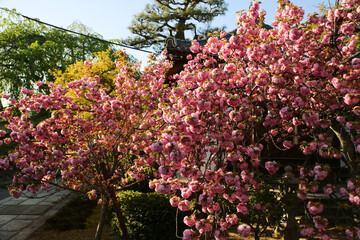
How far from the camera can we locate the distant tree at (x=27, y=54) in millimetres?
17859

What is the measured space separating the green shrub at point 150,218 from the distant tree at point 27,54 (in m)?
17.2

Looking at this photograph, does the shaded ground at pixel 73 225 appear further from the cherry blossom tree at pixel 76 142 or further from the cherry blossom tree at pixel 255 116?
the cherry blossom tree at pixel 255 116

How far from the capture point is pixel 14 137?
13.1 feet

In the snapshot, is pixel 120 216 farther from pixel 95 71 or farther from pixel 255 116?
pixel 95 71

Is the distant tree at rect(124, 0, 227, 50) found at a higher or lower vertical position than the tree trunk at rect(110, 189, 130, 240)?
higher

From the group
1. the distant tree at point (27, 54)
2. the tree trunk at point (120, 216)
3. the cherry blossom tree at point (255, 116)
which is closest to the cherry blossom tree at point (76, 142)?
the tree trunk at point (120, 216)

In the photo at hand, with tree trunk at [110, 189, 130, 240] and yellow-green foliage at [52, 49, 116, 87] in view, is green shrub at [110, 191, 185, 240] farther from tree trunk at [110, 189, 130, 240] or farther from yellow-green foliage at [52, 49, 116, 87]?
yellow-green foliage at [52, 49, 116, 87]

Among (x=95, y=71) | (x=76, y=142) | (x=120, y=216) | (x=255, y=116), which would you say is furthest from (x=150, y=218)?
(x=95, y=71)

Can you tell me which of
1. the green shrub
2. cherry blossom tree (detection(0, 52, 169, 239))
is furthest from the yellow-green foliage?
the green shrub

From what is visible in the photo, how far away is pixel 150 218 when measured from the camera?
14.8 ft

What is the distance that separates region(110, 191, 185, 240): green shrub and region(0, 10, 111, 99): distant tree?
17.2 metres

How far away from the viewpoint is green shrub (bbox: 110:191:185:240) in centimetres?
452

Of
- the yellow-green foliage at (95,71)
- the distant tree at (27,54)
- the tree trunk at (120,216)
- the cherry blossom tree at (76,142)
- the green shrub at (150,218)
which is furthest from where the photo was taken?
the distant tree at (27,54)

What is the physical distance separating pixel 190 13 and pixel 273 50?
688 inches
